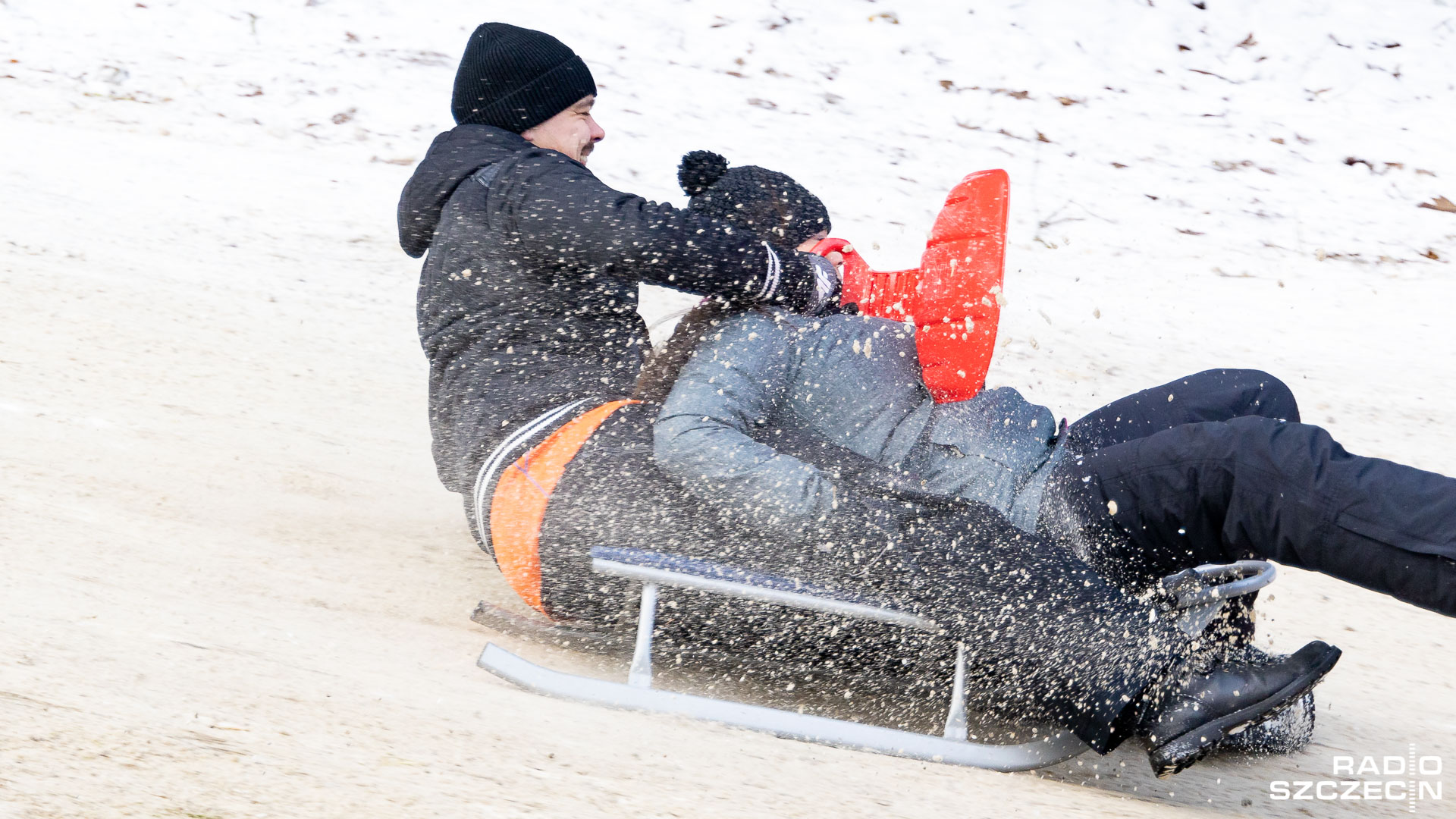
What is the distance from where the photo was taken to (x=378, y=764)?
1536 millimetres

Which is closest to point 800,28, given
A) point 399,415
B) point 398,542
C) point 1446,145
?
point 1446,145

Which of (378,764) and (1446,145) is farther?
(1446,145)

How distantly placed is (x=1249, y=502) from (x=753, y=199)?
102 cm

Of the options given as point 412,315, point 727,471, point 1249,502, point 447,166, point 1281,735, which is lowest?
point 412,315

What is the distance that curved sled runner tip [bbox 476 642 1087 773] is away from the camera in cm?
211

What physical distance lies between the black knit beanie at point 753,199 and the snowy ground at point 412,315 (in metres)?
0.94

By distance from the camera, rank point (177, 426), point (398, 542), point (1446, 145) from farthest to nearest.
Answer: point (1446, 145), point (177, 426), point (398, 542)

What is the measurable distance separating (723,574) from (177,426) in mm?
2044

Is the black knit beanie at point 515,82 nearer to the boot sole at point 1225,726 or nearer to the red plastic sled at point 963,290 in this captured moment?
the red plastic sled at point 963,290

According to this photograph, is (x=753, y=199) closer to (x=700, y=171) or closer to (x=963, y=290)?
(x=700, y=171)

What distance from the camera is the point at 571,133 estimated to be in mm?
2609

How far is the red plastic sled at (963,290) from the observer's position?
7.25 feet

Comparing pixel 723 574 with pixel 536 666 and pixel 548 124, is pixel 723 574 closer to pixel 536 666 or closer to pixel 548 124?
pixel 536 666

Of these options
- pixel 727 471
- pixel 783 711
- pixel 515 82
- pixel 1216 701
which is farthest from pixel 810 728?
pixel 515 82
